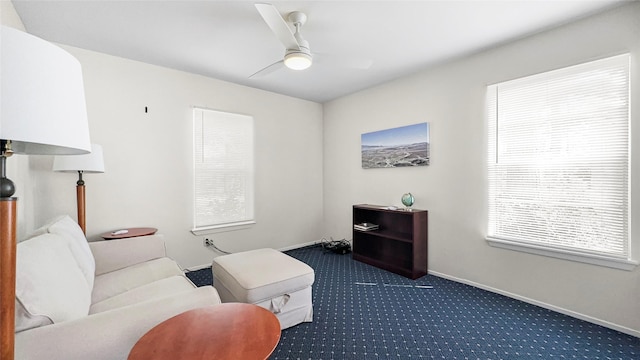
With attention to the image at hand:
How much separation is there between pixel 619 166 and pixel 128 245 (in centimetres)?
399

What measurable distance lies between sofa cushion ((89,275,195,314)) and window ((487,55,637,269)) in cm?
284

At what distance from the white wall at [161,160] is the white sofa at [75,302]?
958 millimetres

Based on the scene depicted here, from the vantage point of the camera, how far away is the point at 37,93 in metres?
0.63

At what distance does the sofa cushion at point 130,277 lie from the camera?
183 cm

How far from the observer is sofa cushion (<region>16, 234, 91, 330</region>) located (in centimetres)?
104

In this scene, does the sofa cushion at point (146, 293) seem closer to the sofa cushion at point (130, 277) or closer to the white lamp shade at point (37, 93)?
the sofa cushion at point (130, 277)

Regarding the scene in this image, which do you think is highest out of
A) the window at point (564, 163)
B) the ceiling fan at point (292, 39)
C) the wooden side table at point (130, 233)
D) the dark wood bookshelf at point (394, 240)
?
the ceiling fan at point (292, 39)

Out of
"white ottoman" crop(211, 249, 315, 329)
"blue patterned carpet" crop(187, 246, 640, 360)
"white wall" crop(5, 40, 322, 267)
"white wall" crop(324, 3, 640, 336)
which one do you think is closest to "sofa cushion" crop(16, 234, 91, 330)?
"white ottoman" crop(211, 249, 315, 329)

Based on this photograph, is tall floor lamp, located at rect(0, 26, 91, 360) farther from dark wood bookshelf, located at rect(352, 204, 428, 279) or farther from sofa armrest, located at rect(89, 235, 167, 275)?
dark wood bookshelf, located at rect(352, 204, 428, 279)

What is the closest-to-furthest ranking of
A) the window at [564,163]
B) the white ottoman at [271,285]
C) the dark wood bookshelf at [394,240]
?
the white ottoman at [271,285], the window at [564,163], the dark wood bookshelf at [394,240]

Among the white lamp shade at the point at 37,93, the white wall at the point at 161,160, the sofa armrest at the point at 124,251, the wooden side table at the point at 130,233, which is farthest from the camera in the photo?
the white wall at the point at 161,160

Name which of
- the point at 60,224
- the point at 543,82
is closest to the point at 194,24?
the point at 60,224

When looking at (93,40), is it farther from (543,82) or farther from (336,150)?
(543,82)

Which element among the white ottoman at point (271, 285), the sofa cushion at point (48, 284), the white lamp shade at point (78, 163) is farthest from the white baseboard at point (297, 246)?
the sofa cushion at point (48, 284)
